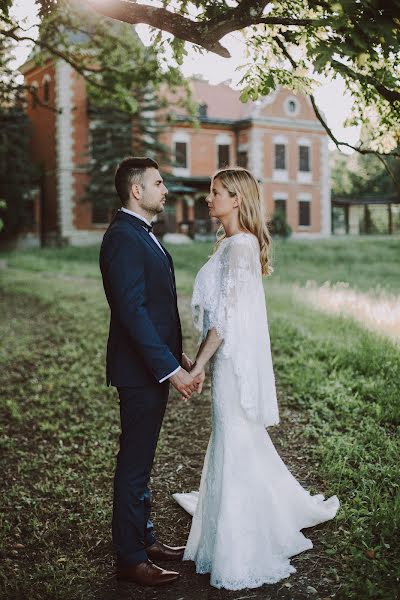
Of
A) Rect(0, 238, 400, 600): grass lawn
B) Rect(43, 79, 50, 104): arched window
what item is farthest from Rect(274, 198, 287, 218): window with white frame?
Rect(0, 238, 400, 600): grass lawn

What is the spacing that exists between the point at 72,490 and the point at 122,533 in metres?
1.84

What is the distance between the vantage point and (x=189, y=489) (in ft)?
17.7

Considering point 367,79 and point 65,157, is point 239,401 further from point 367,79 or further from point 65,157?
point 65,157

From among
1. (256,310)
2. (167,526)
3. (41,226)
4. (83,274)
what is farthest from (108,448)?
(41,226)

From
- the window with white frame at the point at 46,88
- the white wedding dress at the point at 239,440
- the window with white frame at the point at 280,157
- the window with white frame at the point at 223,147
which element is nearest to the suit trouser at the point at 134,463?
the white wedding dress at the point at 239,440

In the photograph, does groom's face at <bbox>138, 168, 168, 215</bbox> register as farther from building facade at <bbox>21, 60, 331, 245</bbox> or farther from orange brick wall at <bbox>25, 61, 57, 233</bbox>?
orange brick wall at <bbox>25, 61, 57, 233</bbox>

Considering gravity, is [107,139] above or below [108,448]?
above

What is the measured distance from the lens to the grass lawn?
4.07m

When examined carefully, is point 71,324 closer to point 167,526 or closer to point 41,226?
point 167,526

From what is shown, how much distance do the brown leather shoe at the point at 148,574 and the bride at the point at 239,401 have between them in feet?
0.68

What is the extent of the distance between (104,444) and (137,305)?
335 centimetres

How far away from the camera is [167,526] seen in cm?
476

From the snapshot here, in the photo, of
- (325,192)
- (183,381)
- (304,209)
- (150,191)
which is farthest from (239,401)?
(325,192)

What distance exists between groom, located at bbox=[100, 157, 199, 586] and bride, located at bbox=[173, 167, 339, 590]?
251 millimetres
